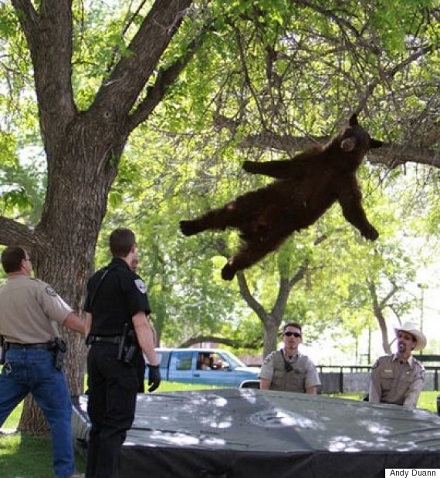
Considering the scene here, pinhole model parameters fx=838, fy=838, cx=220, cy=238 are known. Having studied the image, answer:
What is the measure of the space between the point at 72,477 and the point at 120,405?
1.19 meters

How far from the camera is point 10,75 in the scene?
37.1ft

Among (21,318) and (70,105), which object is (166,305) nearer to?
(70,105)

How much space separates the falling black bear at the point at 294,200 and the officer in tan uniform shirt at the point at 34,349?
70.5 inches

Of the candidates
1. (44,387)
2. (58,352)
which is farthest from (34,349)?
(44,387)

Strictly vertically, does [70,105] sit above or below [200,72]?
below

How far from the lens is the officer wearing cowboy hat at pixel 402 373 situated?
7.88m

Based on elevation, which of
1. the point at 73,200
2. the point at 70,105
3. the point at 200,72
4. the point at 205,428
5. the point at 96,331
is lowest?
the point at 205,428

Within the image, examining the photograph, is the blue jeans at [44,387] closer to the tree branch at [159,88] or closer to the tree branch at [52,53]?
the tree branch at [52,53]

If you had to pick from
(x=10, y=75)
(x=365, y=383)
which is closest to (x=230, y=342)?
(x=365, y=383)

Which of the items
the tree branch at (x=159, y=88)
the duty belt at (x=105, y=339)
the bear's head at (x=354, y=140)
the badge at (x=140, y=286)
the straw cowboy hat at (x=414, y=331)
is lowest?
the duty belt at (x=105, y=339)

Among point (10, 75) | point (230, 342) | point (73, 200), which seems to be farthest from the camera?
point (230, 342)

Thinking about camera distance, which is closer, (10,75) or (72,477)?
(72,477)

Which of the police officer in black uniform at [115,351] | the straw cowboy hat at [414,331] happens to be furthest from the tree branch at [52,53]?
the straw cowboy hat at [414,331]

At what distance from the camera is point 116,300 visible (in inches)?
197
